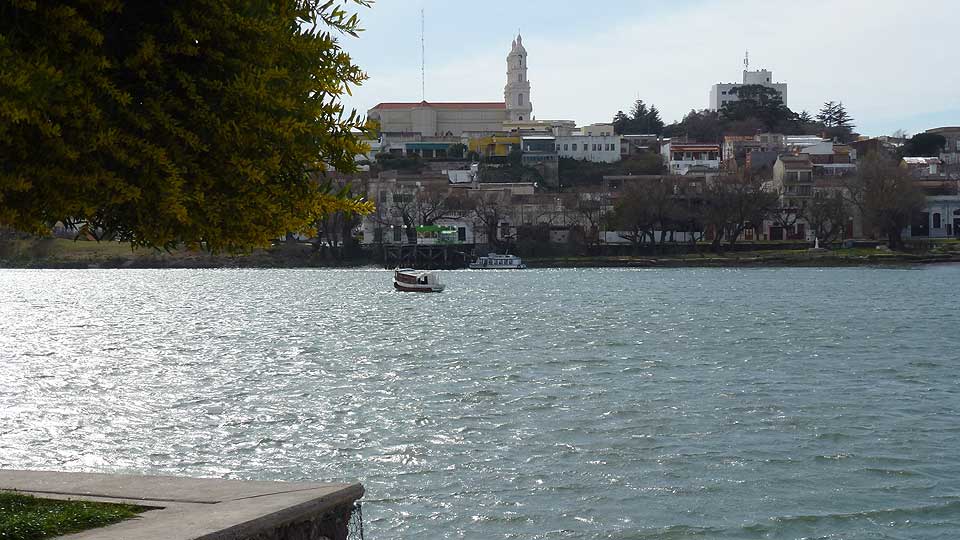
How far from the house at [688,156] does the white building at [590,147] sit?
6.74 metres

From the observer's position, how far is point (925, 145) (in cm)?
17525

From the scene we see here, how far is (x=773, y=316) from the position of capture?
55.4 m

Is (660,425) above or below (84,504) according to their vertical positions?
below

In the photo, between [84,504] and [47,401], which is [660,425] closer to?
[47,401]

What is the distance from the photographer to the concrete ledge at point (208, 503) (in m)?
7.74

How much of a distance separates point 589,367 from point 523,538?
19336 mm

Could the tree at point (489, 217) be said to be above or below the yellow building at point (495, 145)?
below

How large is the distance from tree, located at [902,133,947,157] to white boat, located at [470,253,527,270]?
82.4m

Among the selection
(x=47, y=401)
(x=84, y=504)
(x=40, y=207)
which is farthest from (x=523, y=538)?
(x=47, y=401)

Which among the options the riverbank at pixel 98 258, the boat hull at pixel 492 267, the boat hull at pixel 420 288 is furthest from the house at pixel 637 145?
the boat hull at pixel 420 288

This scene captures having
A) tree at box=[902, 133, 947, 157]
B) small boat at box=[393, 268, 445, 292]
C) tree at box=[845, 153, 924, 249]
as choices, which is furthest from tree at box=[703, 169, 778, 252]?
tree at box=[902, 133, 947, 157]

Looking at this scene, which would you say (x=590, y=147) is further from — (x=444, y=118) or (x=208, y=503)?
(x=208, y=503)

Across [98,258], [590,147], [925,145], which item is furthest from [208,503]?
[925,145]

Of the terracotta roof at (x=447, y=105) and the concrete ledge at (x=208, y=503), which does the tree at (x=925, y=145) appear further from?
the concrete ledge at (x=208, y=503)
